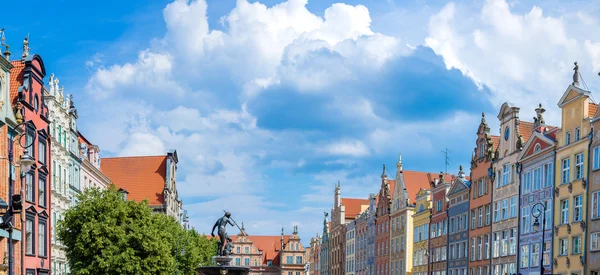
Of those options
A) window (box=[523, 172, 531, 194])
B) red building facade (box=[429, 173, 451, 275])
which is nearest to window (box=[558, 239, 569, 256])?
window (box=[523, 172, 531, 194])

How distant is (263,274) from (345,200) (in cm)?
4673

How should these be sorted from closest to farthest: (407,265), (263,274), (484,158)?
(484,158)
(407,265)
(263,274)

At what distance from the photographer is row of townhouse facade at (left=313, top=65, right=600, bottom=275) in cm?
5291

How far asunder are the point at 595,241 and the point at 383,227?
49.8 meters

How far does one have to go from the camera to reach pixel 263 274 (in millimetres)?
174625

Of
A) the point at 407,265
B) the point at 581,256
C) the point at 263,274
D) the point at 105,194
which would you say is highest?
the point at 105,194

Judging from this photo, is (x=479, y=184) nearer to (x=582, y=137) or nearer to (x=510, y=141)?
(x=510, y=141)

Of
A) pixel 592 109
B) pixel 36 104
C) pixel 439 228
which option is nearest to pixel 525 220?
pixel 592 109

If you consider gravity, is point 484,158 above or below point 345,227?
above

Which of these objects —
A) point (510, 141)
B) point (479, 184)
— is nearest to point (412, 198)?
point (479, 184)

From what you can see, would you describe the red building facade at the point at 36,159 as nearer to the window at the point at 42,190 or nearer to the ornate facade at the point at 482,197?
the window at the point at 42,190

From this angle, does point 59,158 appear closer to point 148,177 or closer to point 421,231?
point 421,231

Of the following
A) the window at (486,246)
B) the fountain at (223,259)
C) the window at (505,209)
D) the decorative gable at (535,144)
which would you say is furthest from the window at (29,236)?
the window at (486,246)

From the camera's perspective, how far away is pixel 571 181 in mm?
54375
